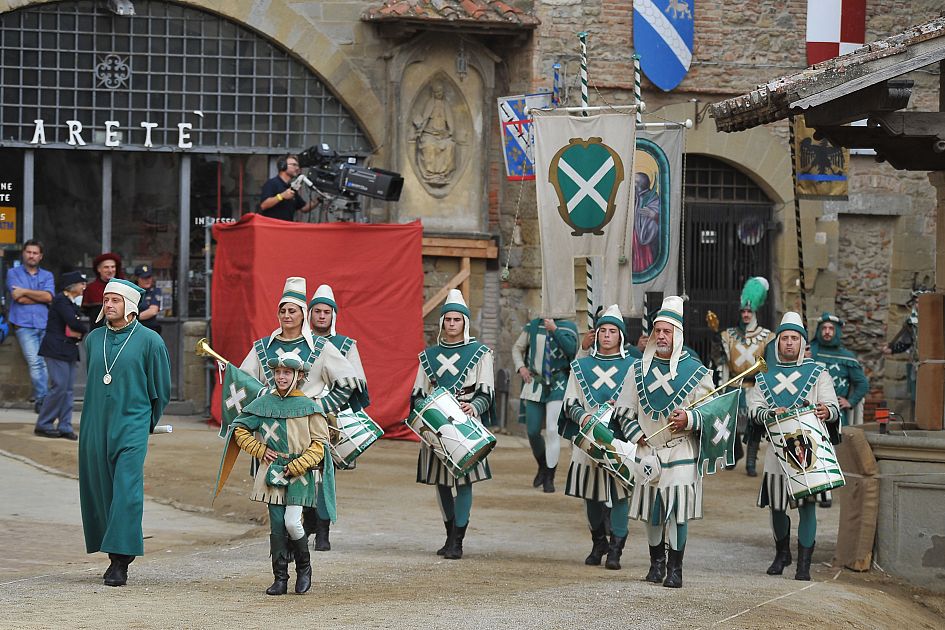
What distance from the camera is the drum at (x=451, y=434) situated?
992 centimetres

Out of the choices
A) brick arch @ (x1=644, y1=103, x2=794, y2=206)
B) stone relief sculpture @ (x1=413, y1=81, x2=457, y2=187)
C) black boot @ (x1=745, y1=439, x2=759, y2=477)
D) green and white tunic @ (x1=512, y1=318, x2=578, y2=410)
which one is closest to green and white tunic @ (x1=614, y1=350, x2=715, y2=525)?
green and white tunic @ (x1=512, y1=318, x2=578, y2=410)

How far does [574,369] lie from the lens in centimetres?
1002

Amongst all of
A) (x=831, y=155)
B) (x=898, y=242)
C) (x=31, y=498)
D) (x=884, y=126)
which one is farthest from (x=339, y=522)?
(x=898, y=242)

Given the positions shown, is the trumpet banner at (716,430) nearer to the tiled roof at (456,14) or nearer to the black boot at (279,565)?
the black boot at (279,565)

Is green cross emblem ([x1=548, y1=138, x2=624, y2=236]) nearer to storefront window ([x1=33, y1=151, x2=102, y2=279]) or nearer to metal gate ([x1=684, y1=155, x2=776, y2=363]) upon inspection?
metal gate ([x1=684, y1=155, x2=776, y2=363])

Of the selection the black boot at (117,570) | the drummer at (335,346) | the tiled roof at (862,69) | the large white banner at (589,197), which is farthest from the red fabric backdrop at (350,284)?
the black boot at (117,570)

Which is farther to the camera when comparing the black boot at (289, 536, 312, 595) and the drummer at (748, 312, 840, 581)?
the drummer at (748, 312, 840, 581)

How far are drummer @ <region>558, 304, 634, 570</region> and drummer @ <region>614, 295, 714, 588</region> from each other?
0.92ft

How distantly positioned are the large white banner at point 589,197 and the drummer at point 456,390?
1.87 meters

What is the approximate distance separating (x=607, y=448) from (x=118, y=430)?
114 inches

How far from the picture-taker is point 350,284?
1612 centimetres

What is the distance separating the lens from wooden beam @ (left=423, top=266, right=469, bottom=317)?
17.1 metres

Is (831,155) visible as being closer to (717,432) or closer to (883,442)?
(883,442)

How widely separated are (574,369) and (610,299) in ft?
7.03
